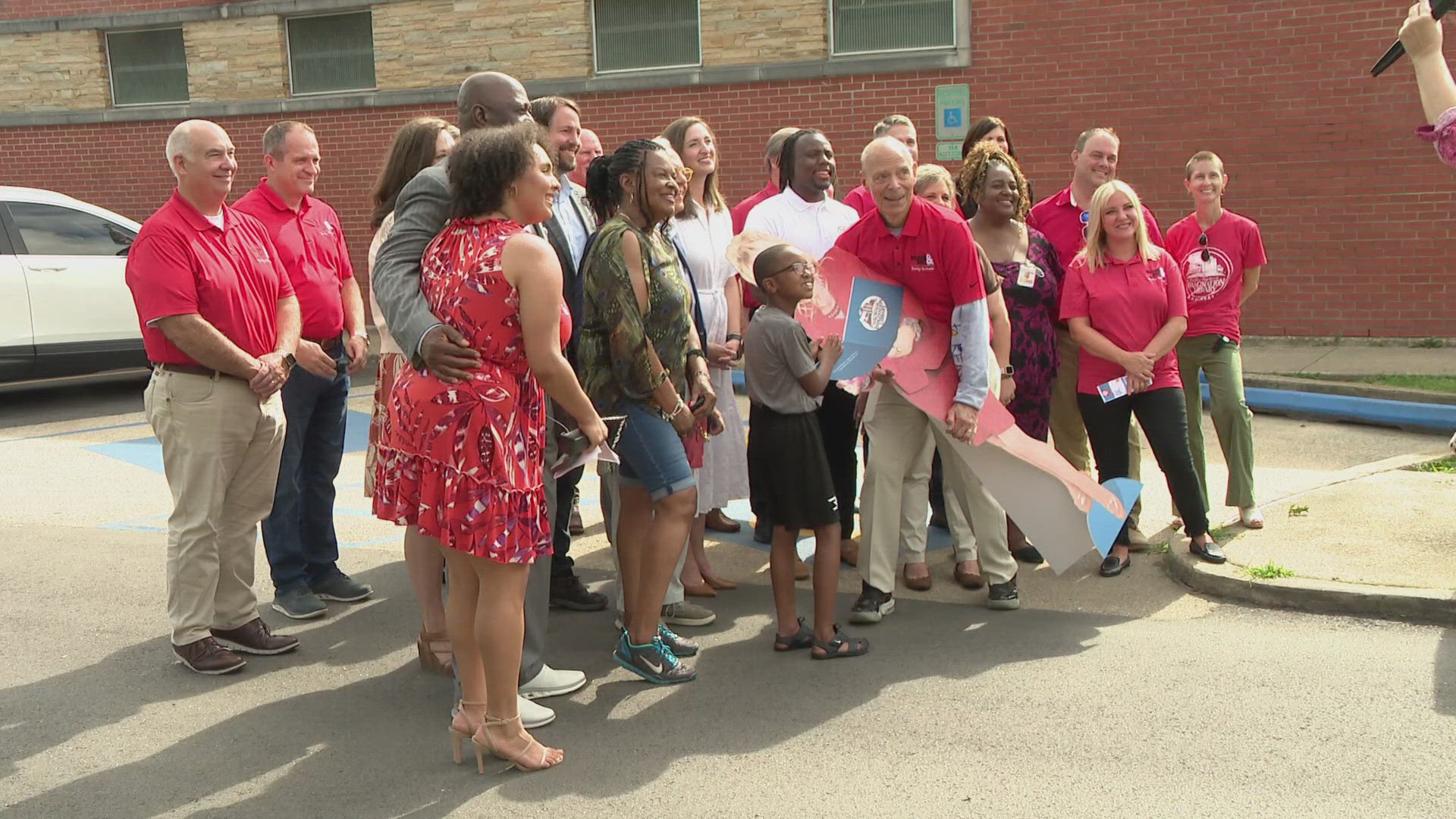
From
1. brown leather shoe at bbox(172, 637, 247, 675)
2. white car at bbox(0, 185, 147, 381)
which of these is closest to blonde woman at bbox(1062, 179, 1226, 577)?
brown leather shoe at bbox(172, 637, 247, 675)

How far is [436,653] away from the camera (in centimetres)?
511

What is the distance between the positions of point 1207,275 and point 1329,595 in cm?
191

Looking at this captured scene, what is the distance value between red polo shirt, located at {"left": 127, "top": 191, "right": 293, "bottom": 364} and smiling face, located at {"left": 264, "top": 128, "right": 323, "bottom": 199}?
0.58m

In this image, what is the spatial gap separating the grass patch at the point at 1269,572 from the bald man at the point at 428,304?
118 inches

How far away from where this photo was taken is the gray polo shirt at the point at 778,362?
5129 millimetres

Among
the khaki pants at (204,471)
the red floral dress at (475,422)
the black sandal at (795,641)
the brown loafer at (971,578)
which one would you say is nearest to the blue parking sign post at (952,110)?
the brown loafer at (971,578)

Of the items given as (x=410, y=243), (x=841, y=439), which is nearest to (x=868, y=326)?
(x=841, y=439)

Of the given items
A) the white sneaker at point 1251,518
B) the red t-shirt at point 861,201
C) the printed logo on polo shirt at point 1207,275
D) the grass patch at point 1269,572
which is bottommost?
the grass patch at point 1269,572

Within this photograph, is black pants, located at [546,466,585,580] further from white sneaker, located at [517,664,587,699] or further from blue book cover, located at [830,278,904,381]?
blue book cover, located at [830,278,904,381]

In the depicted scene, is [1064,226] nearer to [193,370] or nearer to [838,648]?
[838,648]

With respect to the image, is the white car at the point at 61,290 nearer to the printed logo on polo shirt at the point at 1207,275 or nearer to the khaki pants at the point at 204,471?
the khaki pants at the point at 204,471

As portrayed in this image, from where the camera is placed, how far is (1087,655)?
5066 millimetres

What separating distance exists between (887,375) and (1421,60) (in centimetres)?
260

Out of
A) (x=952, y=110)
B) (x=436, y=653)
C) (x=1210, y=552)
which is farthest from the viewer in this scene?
(x=952, y=110)
